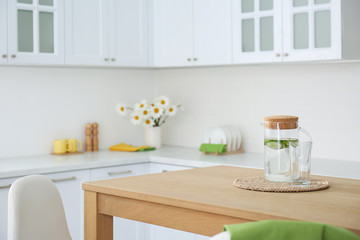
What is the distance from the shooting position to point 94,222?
7.02 feet

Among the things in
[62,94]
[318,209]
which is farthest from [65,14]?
[318,209]

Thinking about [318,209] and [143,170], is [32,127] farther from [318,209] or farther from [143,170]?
[318,209]

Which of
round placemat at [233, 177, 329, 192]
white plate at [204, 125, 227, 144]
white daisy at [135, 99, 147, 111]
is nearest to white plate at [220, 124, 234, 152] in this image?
white plate at [204, 125, 227, 144]

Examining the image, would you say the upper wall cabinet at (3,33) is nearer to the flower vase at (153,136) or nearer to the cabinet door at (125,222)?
the cabinet door at (125,222)

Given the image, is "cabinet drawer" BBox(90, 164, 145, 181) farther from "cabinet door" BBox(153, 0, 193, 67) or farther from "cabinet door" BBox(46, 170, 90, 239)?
"cabinet door" BBox(153, 0, 193, 67)

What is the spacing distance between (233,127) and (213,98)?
1.21ft

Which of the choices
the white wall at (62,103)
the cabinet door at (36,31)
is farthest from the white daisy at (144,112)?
the cabinet door at (36,31)

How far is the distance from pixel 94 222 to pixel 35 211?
29 centimetres

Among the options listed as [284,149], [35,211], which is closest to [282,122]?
[284,149]

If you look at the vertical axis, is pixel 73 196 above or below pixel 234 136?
below

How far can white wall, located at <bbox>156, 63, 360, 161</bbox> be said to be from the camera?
3.66 metres

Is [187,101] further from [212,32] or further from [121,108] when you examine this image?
[212,32]

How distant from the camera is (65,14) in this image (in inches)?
153

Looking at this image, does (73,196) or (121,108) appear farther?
(121,108)
